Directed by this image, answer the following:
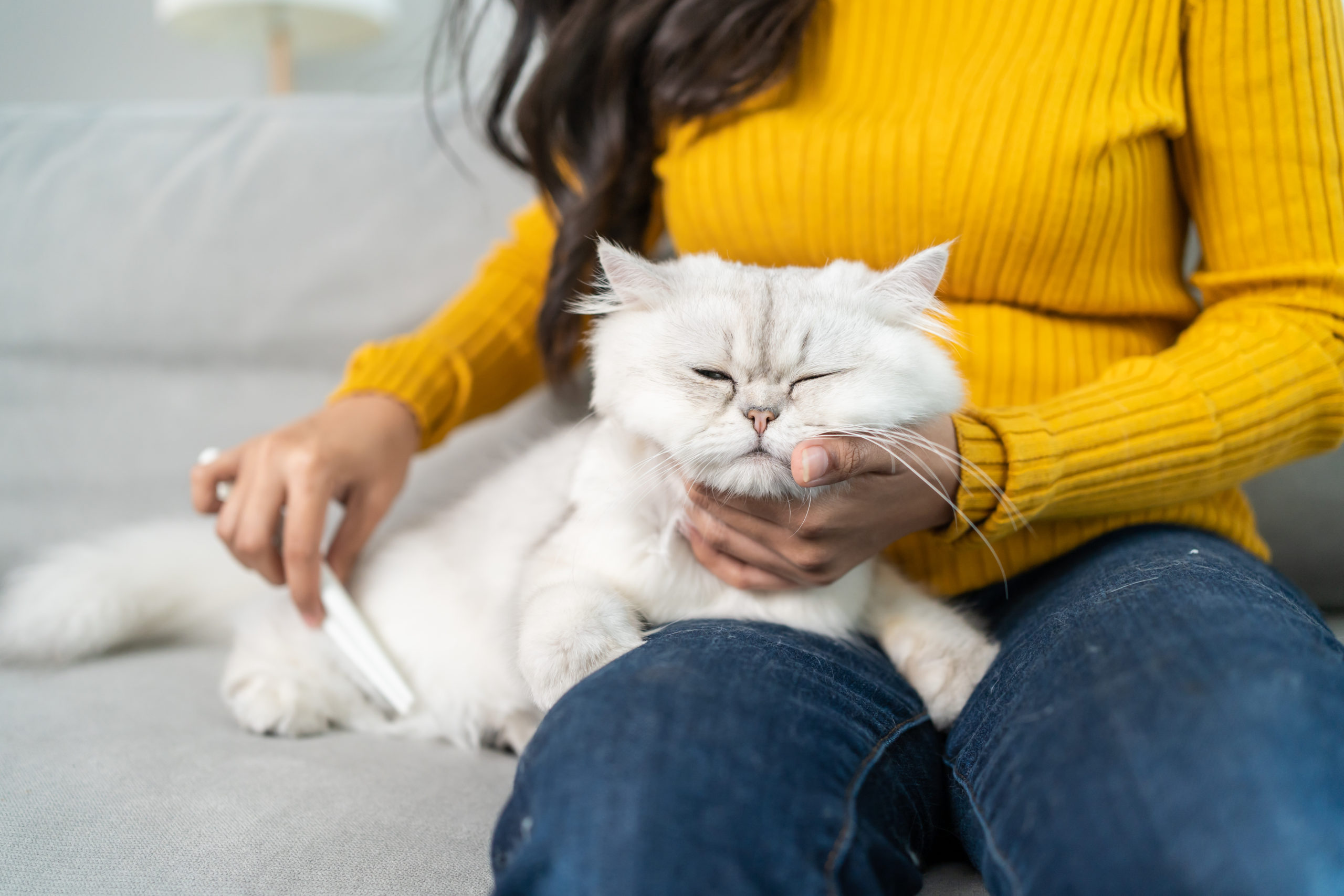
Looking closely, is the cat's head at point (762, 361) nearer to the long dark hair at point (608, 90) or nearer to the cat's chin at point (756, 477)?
the cat's chin at point (756, 477)

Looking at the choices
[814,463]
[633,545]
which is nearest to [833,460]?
[814,463]

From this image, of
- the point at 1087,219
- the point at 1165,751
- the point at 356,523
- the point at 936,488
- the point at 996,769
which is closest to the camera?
the point at 1165,751

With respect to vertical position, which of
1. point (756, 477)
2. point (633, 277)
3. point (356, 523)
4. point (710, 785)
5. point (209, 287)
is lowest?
point (356, 523)

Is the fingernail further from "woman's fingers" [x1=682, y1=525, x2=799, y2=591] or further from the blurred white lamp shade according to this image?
the blurred white lamp shade

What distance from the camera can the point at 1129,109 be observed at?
95cm

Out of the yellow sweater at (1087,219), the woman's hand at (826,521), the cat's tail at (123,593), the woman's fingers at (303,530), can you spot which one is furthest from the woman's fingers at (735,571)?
the cat's tail at (123,593)

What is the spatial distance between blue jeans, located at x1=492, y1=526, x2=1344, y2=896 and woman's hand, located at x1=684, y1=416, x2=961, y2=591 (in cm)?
8

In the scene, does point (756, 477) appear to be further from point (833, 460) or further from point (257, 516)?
point (257, 516)

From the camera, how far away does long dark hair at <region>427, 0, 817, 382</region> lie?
110 centimetres

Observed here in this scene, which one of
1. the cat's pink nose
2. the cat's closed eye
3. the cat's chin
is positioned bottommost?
the cat's chin

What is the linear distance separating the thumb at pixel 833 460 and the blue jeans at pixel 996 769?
173 mm

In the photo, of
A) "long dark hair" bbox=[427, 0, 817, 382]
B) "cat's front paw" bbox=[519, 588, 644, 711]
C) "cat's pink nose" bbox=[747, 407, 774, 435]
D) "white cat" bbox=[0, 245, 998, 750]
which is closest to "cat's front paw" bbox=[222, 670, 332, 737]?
"white cat" bbox=[0, 245, 998, 750]

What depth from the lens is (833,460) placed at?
2.18 ft

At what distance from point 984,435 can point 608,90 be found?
0.73m
